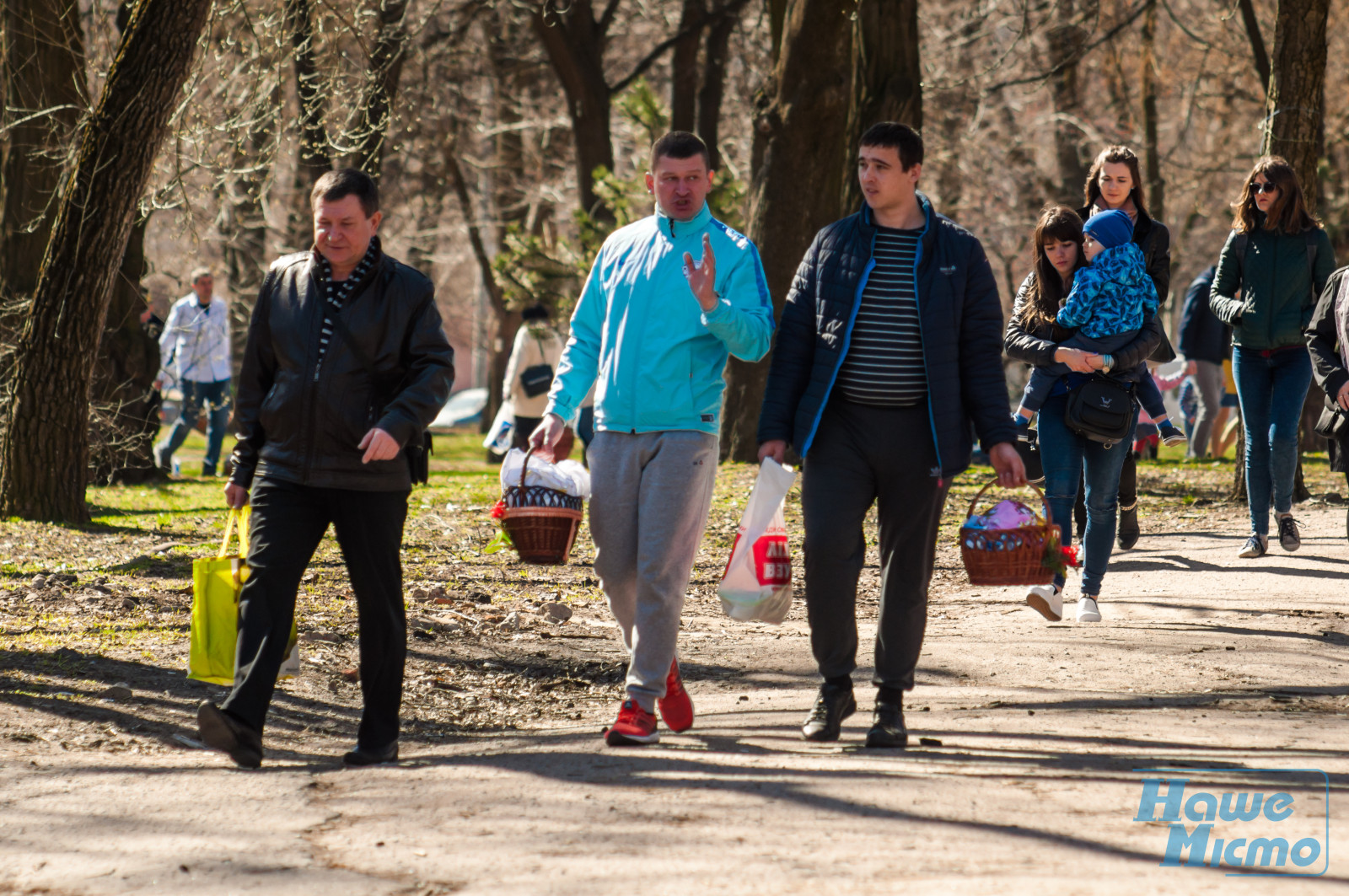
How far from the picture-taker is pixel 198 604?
16.4 ft

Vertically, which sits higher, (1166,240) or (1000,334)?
(1166,240)

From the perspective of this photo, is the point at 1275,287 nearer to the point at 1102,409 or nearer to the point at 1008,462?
the point at 1102,409

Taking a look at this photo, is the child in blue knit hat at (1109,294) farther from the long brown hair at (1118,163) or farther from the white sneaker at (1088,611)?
the white sneaker at (1088,611)

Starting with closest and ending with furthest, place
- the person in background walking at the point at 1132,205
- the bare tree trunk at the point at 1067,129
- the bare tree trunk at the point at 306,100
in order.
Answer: the person in background walking at the point at 1132,205, the bare tree trunk at the point at 306,100, the bare tree trunk at the point at 1067,129

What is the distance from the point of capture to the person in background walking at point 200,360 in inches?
591

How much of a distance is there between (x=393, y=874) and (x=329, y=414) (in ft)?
5.26

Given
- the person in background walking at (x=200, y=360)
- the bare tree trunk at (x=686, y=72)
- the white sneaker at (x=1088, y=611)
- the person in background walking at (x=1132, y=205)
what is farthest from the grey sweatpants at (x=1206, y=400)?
the person in background walking at (x=200, y=360)

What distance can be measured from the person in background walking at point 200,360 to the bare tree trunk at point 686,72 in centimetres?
679

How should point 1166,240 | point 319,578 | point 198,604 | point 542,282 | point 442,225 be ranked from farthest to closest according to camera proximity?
1. point 442,225
2. point 542,282
3. point 319,578
4. point 1166,240
5. point 198,604

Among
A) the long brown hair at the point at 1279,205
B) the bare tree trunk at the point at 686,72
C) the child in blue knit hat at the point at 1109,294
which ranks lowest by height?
the child in blue knit hat at the point at 1109,294

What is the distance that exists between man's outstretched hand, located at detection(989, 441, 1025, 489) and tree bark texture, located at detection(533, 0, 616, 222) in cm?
1578

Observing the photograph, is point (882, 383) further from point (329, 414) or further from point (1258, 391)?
point (1258, 391)

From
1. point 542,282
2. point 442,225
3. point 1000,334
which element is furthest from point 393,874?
point 442,225

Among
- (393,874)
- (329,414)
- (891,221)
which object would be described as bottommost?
(393,874)
